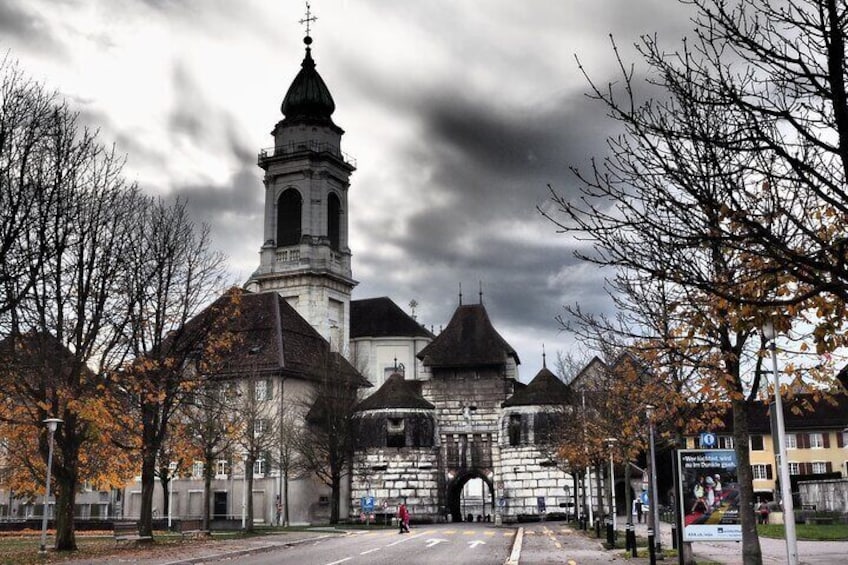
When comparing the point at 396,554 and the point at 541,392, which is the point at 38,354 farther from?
the point at 541,392

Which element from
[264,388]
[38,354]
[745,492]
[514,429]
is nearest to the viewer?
[745,492]

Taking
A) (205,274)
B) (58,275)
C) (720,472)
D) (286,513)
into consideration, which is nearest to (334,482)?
(286,513)

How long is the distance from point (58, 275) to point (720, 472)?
19.7 m

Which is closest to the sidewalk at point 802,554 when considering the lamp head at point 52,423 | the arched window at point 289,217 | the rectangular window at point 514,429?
the lamp head at point 52,423

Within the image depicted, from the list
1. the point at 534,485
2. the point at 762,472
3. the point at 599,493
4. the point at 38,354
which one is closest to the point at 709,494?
the point at 38,354

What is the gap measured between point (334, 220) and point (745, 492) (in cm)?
7712

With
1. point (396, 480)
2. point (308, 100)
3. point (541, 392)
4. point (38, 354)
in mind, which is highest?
point (308, 100)

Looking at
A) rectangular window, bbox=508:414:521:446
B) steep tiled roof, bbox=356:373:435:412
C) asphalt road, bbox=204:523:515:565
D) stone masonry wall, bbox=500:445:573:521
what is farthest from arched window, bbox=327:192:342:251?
asphalt road, bbox=204:523:515:565

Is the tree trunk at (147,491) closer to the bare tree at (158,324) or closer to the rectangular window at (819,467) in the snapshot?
the bare tree at (158,324)

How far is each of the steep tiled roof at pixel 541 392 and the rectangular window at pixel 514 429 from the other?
40.9 inches

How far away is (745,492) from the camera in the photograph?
17.5m

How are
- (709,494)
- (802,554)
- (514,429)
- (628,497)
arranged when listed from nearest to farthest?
(709,494) → (802,554) → (628,497) → (514,429)

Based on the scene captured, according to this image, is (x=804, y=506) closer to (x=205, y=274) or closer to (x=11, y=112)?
(x=205, y=274)

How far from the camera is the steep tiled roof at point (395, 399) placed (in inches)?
2680
